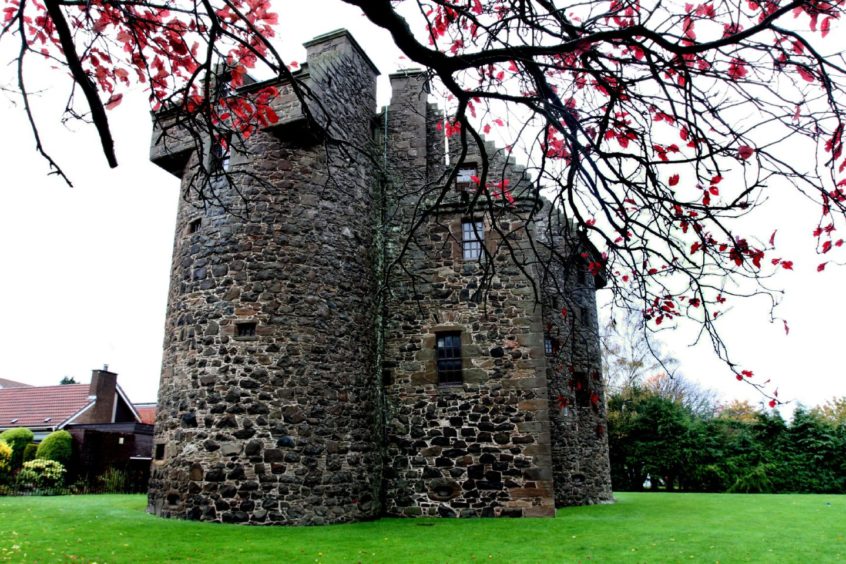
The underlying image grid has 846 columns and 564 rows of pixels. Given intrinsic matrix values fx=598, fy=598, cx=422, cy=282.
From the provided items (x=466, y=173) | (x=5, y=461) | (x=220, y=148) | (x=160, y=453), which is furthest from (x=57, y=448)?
(x=220, y=148)

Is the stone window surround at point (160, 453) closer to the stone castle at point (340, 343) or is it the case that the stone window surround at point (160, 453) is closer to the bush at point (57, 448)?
the stone castle at point (340, 343)

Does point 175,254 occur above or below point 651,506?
above

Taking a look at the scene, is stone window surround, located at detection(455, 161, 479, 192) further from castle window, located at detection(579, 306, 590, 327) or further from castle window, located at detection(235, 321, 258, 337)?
castle window, located at detection(579, 306, 590, 327)

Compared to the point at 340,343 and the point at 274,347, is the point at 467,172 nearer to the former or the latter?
the point at 340,343

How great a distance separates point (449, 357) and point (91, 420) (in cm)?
2297

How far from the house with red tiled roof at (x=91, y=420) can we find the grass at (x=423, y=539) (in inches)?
311

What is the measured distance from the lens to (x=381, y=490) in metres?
13.2

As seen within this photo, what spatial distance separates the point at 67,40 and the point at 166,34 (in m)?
1.44

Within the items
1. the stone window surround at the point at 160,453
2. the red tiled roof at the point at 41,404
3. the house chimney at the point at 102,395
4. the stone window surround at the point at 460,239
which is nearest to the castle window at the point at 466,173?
the stone window surround at the point at 460,239

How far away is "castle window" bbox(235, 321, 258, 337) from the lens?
11.8m

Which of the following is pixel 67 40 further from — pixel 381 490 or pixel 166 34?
pixel 381 490

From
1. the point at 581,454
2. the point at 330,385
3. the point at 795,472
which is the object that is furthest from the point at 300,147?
the point at 795,472

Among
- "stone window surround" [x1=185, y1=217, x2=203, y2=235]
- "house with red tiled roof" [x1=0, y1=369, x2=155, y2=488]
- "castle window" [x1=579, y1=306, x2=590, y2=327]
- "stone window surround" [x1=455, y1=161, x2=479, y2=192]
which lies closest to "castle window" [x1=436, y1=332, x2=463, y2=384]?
"stone window surround" [x1=455, y1=161, x2=479, y2=192]

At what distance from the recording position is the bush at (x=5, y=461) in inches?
699
